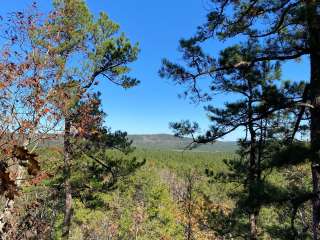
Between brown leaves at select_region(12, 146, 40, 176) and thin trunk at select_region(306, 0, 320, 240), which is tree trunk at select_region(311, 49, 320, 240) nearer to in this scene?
thin trunk at select_region(306, 0, 320, 240)

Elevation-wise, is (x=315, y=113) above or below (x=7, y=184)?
above

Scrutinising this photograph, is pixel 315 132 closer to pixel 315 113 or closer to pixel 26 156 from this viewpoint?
pixel 315 113

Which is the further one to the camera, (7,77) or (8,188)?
(7,77)

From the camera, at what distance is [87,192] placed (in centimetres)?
1585

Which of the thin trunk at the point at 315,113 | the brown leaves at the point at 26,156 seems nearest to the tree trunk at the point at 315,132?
the thin trunk at the point at 315,113

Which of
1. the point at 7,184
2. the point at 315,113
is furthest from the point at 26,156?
the point at 315,113

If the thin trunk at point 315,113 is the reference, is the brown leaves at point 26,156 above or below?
below

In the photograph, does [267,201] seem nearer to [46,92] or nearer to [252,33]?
[252,33]

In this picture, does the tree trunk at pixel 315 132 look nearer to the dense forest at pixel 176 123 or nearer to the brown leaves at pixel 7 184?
the dense forest at pixel 176 123

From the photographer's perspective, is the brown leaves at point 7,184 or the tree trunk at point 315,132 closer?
the brown leaves at point 7,184

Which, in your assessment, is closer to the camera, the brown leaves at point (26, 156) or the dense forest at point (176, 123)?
the brown leaves at point (26, 156)

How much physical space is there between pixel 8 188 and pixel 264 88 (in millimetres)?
6319

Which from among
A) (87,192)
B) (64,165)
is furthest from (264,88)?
(87,192)

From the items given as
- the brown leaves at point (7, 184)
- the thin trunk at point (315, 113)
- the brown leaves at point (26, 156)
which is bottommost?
the brown leaves at point (7, 184)
